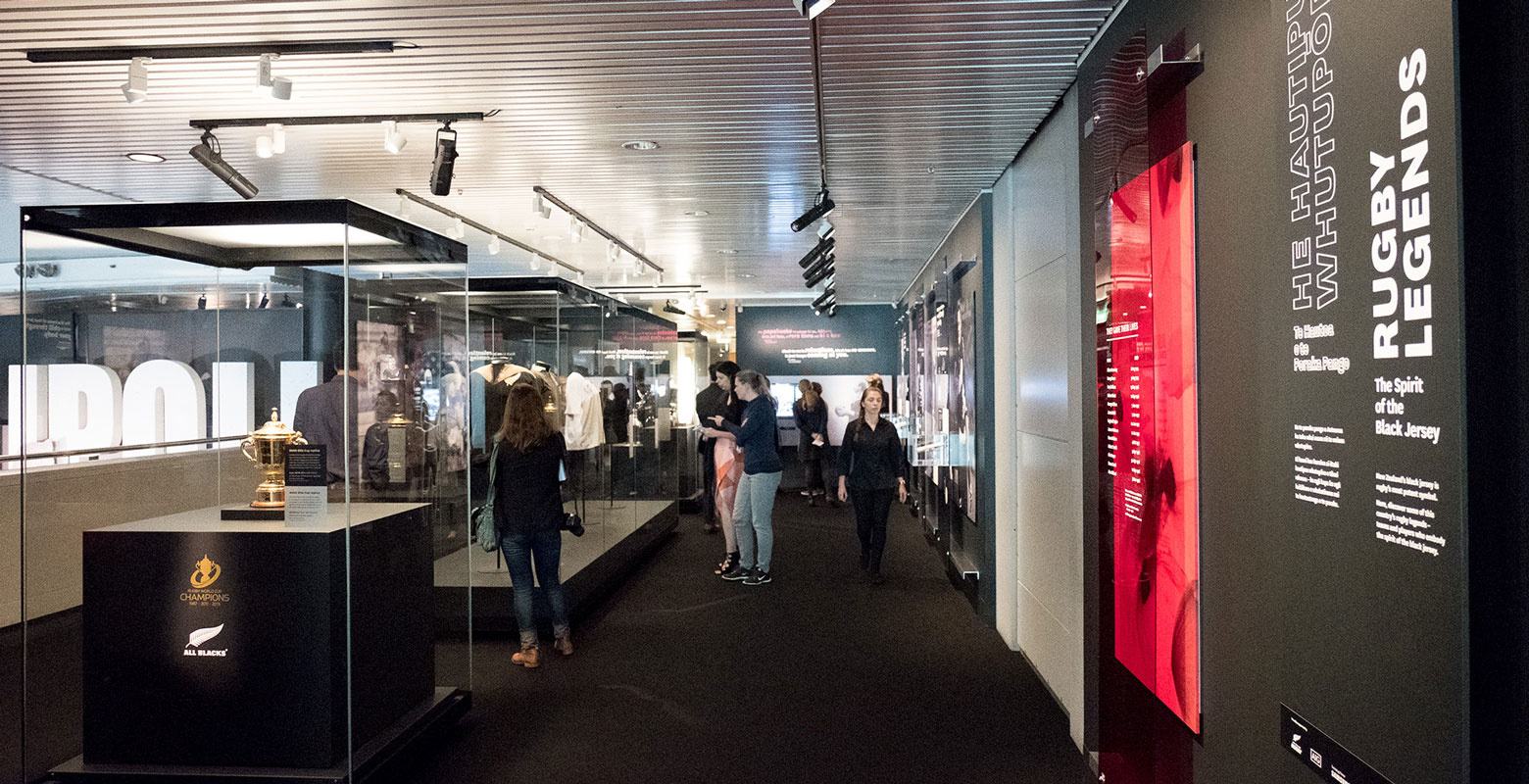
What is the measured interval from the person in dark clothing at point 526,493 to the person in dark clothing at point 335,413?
1.46 metres

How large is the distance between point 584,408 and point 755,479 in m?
1.55

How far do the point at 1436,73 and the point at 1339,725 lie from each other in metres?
1.20

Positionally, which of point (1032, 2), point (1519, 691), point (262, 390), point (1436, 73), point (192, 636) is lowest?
point (192, 636)

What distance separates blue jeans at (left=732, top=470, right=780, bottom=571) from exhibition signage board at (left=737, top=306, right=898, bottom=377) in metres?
7.24

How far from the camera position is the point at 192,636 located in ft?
11.5

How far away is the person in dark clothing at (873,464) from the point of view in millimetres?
7637

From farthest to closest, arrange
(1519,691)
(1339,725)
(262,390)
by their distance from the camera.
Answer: (262,390) < (1339,725) < (1519,691)

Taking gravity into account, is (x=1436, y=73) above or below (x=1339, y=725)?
above

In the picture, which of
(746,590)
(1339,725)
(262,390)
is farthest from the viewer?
(746,590)

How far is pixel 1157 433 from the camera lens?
294cm

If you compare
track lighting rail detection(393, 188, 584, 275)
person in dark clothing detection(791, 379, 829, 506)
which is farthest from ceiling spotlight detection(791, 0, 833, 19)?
person in dark clothing detection(791, 379, 829, 506)

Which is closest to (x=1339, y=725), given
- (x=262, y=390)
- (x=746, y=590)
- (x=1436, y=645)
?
(x=1436, y=645)

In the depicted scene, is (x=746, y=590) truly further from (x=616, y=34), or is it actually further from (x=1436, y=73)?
(x=1436, y=73)

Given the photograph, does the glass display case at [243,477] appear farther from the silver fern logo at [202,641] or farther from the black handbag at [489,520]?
the black handbag at [489,520]
